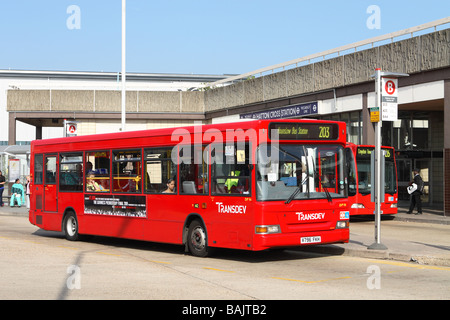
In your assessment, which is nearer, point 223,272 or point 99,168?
point 223,272

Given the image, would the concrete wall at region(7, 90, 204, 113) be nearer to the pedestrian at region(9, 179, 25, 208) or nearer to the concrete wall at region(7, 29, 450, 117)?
the concrete wall at region(7, 29, 450, 117)

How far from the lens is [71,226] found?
60.8 ft

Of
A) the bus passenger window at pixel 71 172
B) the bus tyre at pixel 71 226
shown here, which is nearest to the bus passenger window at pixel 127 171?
the bus passenger window at pixel 71 172

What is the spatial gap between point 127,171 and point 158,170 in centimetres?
129

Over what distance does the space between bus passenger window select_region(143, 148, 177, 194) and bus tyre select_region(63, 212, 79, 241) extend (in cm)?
368

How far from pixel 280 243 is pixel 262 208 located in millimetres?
773

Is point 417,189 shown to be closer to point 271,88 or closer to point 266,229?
point 271,88

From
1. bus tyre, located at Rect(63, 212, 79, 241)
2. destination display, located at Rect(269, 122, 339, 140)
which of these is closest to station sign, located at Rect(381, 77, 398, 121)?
destination display, located at Rect(269, 122, 339, 140)

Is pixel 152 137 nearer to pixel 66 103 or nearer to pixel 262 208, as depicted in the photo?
pixel 262 208

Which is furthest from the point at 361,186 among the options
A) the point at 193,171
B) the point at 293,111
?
the point at 193,171

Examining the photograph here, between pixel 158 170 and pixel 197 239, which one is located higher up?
pixel 158 170

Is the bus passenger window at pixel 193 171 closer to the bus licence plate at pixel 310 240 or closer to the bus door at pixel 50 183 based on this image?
the bus licence plate at pixel 310 240

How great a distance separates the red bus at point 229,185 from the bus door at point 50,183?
267 cm

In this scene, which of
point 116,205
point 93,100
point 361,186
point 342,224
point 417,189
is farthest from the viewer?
point 93,100
